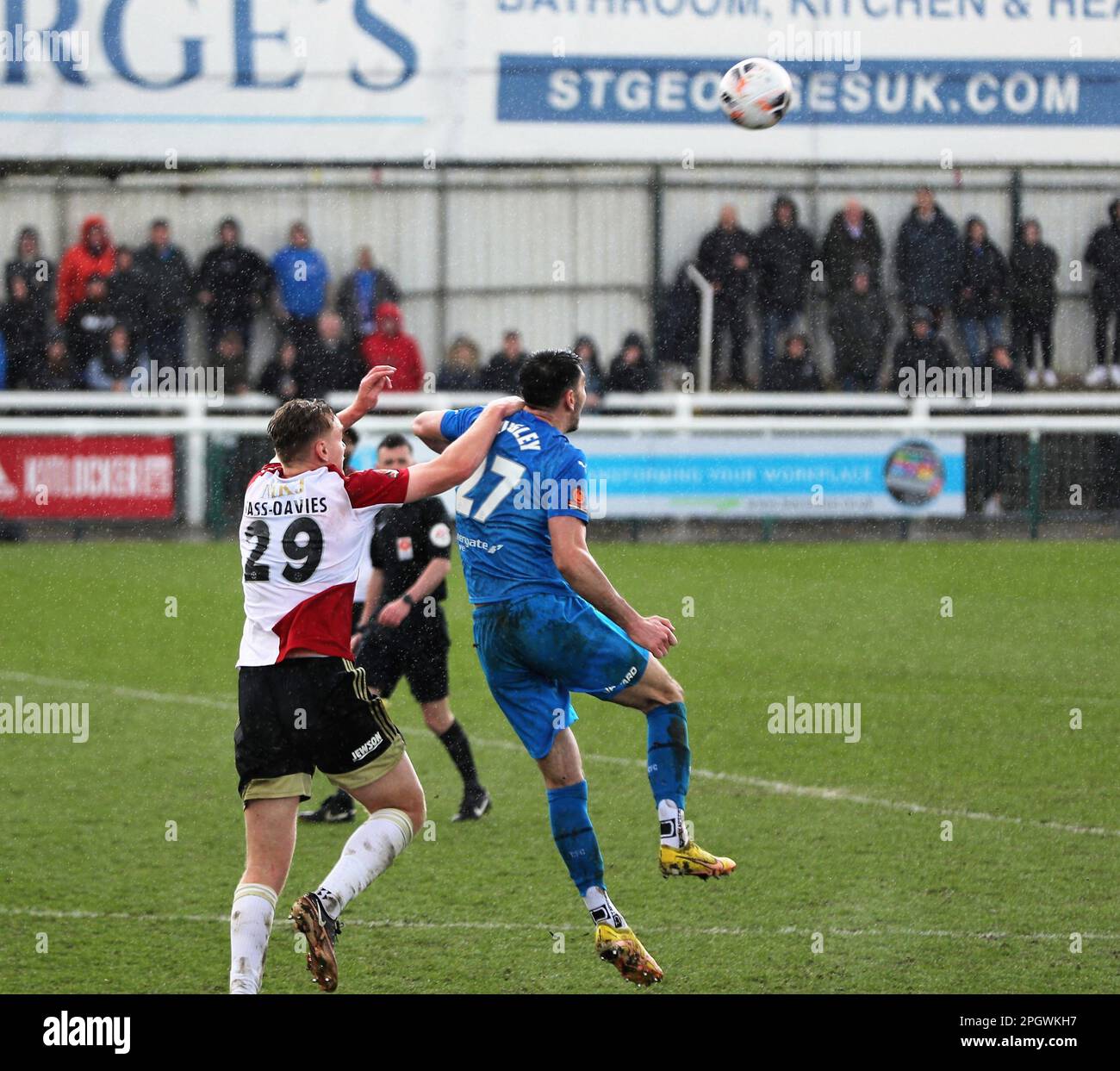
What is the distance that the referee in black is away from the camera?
8.77m

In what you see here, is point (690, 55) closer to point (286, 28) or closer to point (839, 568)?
point (286, 28)

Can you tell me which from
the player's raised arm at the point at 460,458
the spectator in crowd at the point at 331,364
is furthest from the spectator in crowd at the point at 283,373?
the player's raised arm at the point at 460,458

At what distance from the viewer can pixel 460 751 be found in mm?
8781

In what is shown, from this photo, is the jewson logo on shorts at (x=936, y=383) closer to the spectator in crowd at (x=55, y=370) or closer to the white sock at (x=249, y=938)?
the spectator in crowd at (x=55, y=370)

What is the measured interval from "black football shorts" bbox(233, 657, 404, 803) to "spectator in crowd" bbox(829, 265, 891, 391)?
14929 mm

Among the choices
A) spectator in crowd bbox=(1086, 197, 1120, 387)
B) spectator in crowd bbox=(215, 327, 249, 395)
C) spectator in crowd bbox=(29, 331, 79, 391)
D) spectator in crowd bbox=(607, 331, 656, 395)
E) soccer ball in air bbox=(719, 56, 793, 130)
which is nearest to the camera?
soccer ball in air bbox=(719, 56, 793, 130)

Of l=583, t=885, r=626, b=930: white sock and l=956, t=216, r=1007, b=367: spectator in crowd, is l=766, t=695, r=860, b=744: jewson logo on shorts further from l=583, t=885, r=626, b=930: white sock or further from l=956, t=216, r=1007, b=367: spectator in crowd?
l=956, t=216, r=1007, b=367: spectator in crowd

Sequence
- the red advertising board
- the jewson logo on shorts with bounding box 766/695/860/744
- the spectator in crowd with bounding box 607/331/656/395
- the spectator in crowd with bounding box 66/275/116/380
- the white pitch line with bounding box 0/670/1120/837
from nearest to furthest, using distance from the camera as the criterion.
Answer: the white pitch line with bounding box 0/670/1120/837, the jewson logo on shorts with bounding box 766/695/860/744, the red advertising board, the spectator in crowd with bounding box 66/275/116/380, the spectator in crowd with bounding box 607/331/656/395

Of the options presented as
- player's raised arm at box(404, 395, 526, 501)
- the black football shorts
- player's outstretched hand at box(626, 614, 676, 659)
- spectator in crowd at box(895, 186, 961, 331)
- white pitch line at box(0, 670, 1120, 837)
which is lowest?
white pitch line at box(0, 670, 1120, 837)

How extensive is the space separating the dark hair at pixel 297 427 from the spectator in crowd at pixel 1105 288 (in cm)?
1625

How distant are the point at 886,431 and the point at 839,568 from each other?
2135 mm

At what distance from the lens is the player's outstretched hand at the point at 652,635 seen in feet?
20.4

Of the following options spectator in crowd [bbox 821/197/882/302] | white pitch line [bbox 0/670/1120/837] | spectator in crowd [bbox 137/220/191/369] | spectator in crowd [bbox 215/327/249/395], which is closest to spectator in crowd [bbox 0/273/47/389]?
spectator in crowd [bbox 137/220/191/369]
